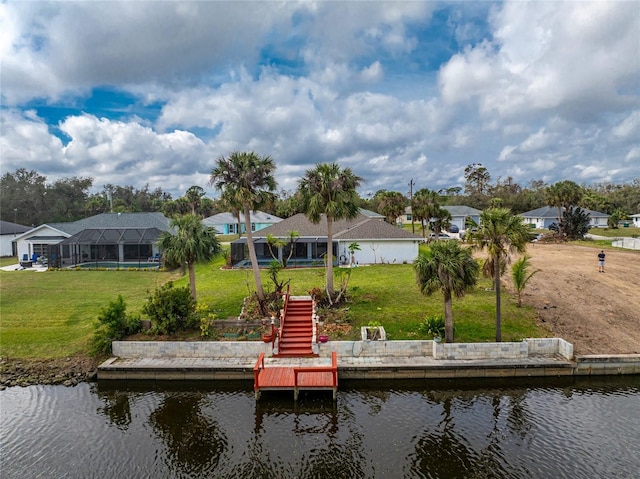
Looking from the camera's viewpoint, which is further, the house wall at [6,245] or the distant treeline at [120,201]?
the distant treeline at [120,201]

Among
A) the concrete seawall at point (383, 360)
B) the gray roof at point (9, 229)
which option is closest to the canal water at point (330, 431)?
the concrete seawall at point (383, 360)

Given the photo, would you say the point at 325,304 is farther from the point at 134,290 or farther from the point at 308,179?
the point at 134,290

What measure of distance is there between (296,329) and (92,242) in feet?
98.1

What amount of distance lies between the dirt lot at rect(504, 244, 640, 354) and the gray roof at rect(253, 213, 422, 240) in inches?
443

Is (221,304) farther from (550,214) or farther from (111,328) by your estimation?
(550,214)

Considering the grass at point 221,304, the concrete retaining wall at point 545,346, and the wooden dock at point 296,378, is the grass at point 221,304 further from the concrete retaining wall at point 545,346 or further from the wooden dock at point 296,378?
the wooden dock at point 296,378

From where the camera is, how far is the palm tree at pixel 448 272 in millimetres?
15609

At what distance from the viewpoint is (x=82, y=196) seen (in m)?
75.4

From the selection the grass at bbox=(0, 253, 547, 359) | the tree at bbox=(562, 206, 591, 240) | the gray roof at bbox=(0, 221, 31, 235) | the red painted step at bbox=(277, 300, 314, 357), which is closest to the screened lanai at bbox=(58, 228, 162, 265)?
the grass at bbox=(0, 253, 547, 359)

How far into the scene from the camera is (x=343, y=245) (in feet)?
110

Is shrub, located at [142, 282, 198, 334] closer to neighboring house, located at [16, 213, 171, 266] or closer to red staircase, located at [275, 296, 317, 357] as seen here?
red staircase, located at [275, 296, 317, 357]

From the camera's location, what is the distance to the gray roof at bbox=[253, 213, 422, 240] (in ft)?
109

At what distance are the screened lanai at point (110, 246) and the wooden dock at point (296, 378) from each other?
27.8 meters

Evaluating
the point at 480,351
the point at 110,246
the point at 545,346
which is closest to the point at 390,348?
the point at 480,351
